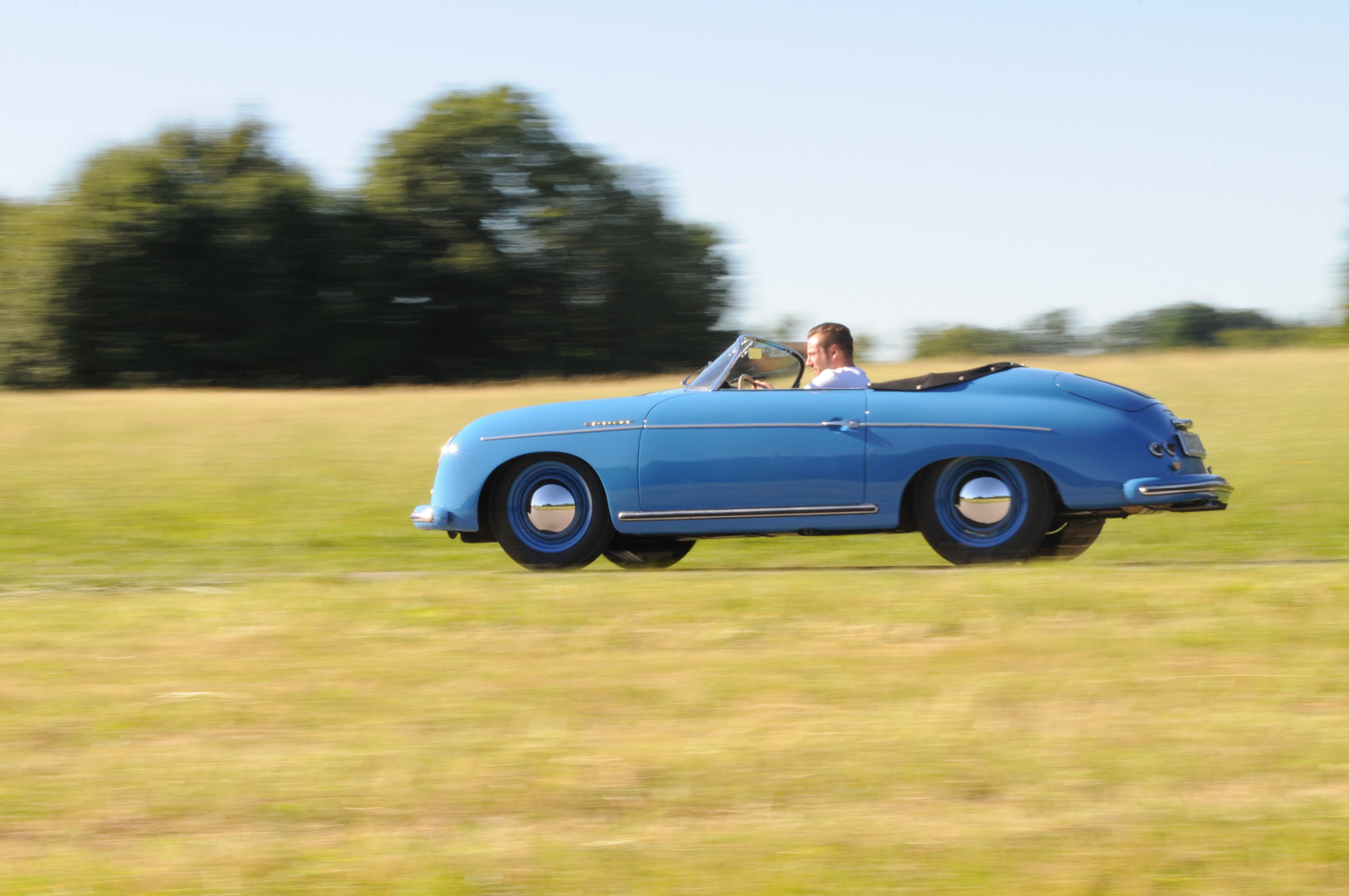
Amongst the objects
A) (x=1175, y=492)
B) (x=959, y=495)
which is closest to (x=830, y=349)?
(x=959, y=495)

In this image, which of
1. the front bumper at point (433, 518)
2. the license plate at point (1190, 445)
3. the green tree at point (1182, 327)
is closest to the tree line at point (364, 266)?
the green tree at point (1182, 327)

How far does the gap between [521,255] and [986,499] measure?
35.8m

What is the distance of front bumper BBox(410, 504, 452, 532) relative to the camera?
815 cm

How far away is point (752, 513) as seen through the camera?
7.63 metres

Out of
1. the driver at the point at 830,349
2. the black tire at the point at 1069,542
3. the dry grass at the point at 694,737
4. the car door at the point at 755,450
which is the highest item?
the driver at the point at 830,349

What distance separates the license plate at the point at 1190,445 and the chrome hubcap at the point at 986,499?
972mm

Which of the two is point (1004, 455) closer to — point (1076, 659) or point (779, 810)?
point (1076, 659)

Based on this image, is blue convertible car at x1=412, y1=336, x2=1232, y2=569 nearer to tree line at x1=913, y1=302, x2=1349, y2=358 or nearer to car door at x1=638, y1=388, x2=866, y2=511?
car door at x1=638, y1=388, x2=866, y2=511

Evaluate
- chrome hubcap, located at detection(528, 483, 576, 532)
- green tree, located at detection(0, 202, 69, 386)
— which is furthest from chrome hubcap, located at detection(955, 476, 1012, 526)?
green tree, located at detection(0, 202, 69, 386)

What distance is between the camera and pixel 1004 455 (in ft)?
24.0

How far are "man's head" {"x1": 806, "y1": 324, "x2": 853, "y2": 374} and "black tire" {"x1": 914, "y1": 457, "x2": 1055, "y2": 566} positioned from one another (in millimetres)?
1014

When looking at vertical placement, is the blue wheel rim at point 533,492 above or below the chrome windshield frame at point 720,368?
below

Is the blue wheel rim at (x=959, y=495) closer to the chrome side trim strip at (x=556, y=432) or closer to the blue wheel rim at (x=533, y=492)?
the chrome side trim strip at (x=556, y=432)

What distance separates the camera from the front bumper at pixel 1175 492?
285 inches
